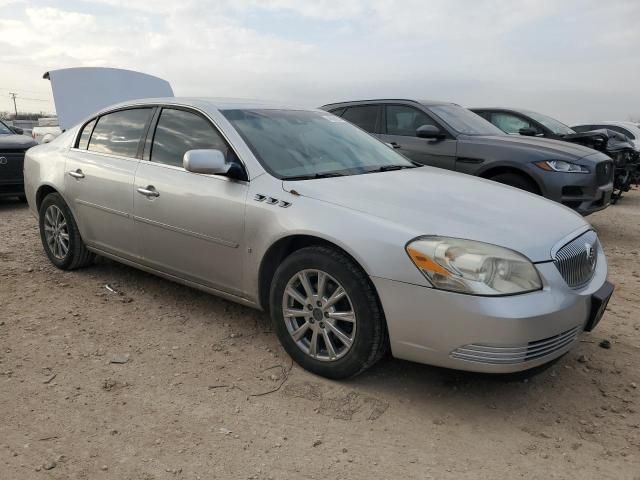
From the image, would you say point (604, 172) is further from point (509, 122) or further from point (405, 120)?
point (509, 122)

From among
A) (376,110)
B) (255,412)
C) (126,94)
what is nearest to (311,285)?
(255,412)

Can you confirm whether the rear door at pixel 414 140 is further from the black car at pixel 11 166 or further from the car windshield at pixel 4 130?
the car windshield at pixel 4 130

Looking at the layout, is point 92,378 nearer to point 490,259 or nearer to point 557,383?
point 490,259

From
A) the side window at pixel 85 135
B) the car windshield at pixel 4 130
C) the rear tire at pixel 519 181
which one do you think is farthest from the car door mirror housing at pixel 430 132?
the car windshield at pixel 4 130

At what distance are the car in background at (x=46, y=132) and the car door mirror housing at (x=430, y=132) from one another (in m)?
3.95

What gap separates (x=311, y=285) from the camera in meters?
3.04

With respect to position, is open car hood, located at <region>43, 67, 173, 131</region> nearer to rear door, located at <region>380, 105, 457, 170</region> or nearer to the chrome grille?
rear door, located at <region>380, 105, 457, 170</region>

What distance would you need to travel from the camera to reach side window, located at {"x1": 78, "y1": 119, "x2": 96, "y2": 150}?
4645 mm

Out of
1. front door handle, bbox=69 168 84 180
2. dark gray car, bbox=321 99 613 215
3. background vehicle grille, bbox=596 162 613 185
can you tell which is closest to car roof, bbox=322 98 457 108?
dark gray car, bbox=321 99 613 215

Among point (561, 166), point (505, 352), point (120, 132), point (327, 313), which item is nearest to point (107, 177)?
point (120, 132)

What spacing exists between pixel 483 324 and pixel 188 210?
6.54 ft

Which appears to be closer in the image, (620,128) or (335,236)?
(335,236)

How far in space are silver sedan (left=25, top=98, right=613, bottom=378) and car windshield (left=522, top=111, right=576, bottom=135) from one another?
625 centimetres

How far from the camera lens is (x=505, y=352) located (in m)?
2.55
